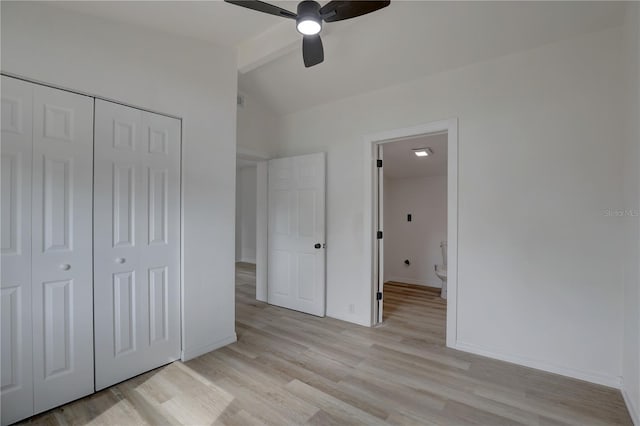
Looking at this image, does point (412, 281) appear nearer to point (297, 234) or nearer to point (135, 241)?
point (297, 234)

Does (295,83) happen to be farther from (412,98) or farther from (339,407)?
(339,407)

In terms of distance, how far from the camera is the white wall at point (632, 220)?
1.76 m

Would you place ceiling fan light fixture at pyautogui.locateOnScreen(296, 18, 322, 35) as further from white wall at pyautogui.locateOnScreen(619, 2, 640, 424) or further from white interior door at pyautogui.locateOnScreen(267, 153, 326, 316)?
white wall at pyautogui.locateOnScreen(619, 2, 640, 424)

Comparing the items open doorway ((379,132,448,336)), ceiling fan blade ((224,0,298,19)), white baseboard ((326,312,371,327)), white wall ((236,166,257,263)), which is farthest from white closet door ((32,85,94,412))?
white wall ((236,166,257,263))

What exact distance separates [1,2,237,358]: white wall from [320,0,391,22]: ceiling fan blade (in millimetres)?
1363

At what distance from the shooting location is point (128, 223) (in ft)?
7.24

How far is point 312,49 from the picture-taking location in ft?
7.07

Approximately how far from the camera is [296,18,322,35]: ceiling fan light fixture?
1864 mm

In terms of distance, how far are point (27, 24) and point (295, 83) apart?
222 centimetres

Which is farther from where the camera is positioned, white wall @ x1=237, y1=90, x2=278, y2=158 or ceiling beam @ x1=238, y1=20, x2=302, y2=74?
white wall @ x1=237, y1=90, x2=278, y2=158

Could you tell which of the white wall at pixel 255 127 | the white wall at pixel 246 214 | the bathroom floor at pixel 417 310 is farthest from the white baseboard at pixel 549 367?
the white wall at pixel 246 214

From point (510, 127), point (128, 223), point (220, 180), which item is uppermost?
point (510, 127)

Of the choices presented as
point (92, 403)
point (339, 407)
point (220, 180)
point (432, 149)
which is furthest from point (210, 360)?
point (432, 149)

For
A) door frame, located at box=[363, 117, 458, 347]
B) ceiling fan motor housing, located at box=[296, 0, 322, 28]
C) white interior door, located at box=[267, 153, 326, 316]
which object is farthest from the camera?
white interior door, located at box=[267, 153, 326, 316]
